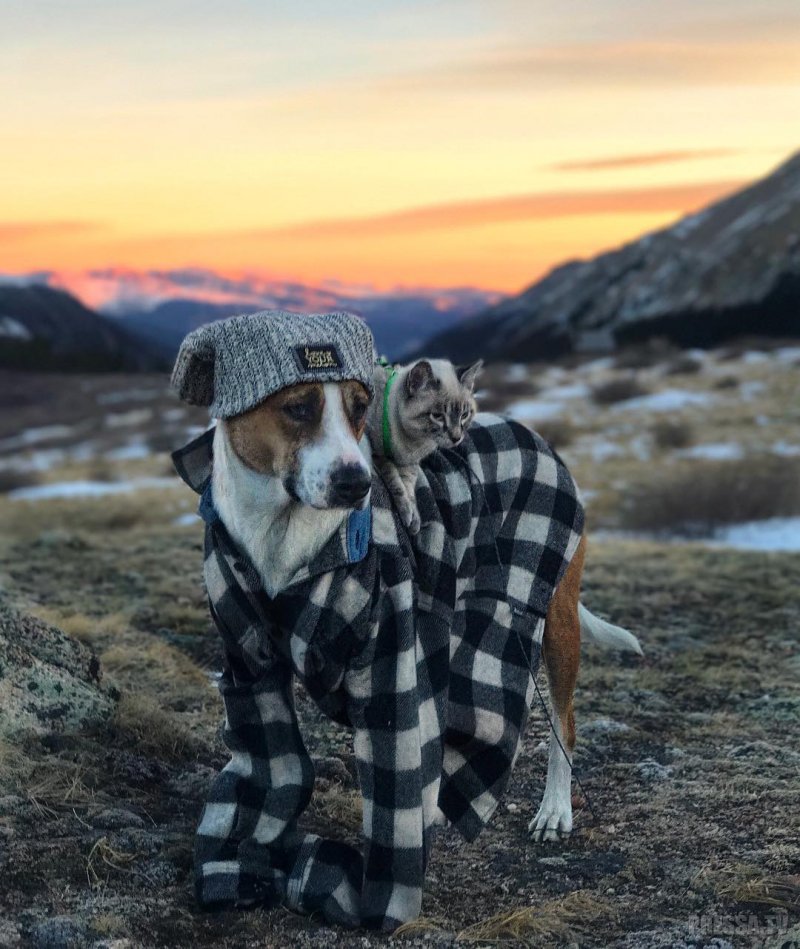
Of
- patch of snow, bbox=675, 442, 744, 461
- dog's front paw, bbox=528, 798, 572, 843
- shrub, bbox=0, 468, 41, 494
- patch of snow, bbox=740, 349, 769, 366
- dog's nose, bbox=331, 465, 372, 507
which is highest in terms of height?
dog's nose, bbox=331, 465, 372, 507

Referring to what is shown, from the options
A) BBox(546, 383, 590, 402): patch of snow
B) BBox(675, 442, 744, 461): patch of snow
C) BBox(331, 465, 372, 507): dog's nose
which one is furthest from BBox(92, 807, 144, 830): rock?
BBox(546, 383, 590, 402): patch of snow

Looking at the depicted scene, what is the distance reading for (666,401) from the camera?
3114 centimetres

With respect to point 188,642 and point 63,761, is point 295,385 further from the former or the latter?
point 188,642

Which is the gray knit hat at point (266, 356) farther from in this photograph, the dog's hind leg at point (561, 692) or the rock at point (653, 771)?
the rock at point (653, 771)

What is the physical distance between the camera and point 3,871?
13.2ft

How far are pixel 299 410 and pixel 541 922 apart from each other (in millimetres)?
1942

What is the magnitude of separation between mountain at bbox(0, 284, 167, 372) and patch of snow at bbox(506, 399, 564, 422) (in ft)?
121

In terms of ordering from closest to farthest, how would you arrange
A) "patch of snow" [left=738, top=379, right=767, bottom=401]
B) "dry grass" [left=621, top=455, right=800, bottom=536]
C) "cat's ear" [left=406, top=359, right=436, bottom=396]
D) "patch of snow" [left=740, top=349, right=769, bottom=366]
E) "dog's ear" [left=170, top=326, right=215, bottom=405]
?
"dog's ear" [left=170, top=326, right=215, bottom=405] → "cat's ear" [left=406, top=359, right=436, bottom=396] → "dry grass" [left=621, top=455, right=800, bottom=536] → "patch of snow" [left=738, top=379, right=767, bottom=401] → "patch of snow" [left=740, top=349, right=769, bottom=366]

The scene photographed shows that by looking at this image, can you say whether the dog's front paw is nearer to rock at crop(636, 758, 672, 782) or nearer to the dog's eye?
rock at crop(636, 758, 672, 782)

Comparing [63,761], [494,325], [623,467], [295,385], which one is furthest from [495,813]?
[494,325]

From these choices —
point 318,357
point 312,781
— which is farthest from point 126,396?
point 318,357

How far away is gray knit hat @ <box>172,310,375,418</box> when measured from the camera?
3.57m

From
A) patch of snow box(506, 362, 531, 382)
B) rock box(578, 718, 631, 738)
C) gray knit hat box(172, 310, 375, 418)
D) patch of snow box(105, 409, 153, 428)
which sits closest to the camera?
gray knit hat box(172, 310, 375, 418)

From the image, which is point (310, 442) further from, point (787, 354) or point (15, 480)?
point (787, 354)
